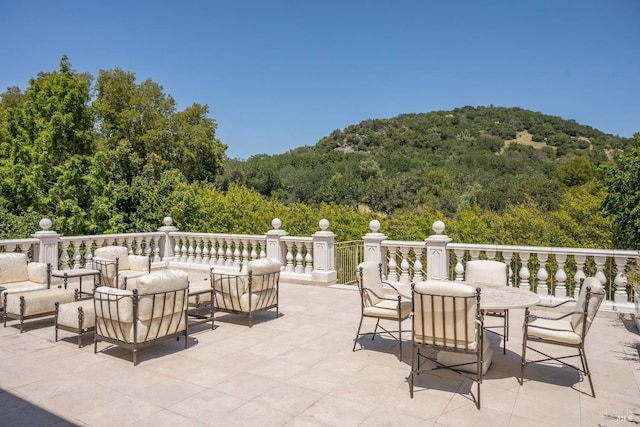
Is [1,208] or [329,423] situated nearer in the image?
[329,423]

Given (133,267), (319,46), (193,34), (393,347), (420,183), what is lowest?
(393,347)

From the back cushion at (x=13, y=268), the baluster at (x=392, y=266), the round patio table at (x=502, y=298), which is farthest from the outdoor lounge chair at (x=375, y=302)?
the back cushion at (x=13, y=268)

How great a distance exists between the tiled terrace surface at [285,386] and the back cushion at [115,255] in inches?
85.5

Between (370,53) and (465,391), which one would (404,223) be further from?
(465,391)

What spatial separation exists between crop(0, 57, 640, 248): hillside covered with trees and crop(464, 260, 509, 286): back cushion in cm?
→ 550

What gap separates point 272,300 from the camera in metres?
6.29

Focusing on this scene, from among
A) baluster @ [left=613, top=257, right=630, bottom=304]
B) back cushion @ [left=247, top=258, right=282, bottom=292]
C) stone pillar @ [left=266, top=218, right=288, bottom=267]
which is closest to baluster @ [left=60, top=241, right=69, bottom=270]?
stone pillar @ [left=266, top=218, right=288, bottom=267]

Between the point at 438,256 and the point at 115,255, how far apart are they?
6.13 metres

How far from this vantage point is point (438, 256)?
7.84 metres

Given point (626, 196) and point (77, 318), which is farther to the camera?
point (626, 196)

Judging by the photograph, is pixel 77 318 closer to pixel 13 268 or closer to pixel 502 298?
pixel 13 268

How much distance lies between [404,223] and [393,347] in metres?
13.8

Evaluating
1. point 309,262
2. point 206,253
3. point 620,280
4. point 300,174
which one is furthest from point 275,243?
point 300,174

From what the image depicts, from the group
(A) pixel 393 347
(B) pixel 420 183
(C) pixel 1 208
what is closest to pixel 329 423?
(A) pixel 393 347
